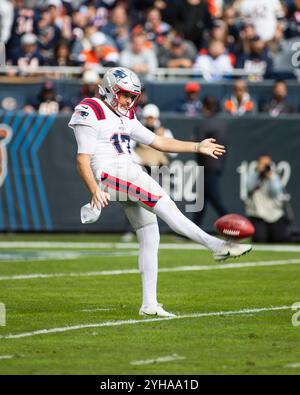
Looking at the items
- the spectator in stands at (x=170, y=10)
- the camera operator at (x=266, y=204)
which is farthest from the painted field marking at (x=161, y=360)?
the spectator in stands at (x=170, y=10)

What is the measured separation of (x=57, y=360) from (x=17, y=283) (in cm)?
447

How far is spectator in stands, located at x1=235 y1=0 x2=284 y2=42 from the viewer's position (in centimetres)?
2031

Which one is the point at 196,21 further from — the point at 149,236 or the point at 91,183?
the point at 91,183

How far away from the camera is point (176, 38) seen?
798 inches

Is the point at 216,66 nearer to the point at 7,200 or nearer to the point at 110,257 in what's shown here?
the point at 7,200

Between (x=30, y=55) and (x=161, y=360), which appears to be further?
(x=30, y=55)

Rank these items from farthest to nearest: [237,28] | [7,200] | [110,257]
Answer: [237,28] → [7,200] → [110,257]

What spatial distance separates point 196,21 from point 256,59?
213cm

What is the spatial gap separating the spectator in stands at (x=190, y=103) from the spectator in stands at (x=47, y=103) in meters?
1.84

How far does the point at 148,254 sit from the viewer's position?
881 cm

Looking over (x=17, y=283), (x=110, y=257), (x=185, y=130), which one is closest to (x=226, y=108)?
→ (x=185, y=130)

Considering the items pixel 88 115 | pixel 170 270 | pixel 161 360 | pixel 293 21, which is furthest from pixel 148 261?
pixel 293 21

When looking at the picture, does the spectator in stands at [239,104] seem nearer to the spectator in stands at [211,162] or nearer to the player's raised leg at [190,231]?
the spectator in stands at [211,162]

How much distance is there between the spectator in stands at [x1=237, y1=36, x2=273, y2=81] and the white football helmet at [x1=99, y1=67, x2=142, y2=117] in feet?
35.0
